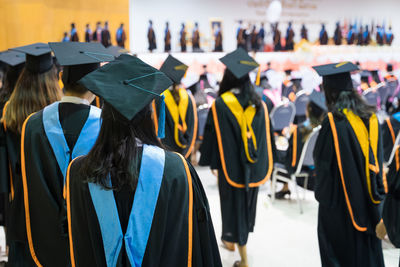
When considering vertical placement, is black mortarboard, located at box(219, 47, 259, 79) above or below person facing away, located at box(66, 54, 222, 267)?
above

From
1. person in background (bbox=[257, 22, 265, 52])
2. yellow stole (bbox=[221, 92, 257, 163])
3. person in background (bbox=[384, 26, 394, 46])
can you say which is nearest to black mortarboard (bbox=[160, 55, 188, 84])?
yellow stole (bbox=[221, 92, 257, 163])

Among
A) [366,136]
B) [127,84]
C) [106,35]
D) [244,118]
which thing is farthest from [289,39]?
[127,84]

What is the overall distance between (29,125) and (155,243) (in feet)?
3.28

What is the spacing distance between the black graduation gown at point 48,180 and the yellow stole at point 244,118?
153 centimetres

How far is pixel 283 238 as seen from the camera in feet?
13.1

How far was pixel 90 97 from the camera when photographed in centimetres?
209

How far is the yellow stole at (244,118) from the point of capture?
130 inches

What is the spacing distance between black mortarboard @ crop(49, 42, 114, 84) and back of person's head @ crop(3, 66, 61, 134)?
0.44 meters

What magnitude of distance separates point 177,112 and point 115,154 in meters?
2.84

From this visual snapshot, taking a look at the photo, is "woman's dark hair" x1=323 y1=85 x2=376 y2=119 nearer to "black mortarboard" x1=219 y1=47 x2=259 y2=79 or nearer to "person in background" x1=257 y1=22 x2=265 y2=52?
"black mortarboard" x1=219 y1=47 x2=259 y2=79

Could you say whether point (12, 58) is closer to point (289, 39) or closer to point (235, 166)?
point (235, 166)

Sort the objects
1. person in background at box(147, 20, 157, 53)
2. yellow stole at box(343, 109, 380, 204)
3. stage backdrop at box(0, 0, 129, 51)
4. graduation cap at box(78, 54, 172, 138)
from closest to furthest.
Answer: graduation cap at box(78, 54, 172, 138) < yellow stole at box(343, 109, 380, 204) < stage backdrop at box(0, 0, 129, 51) < person in background at box(147, 20, 157, 53)

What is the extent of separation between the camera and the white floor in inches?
140

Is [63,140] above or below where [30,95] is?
below
